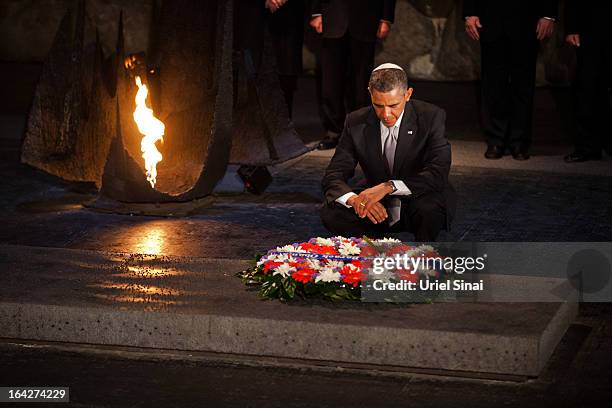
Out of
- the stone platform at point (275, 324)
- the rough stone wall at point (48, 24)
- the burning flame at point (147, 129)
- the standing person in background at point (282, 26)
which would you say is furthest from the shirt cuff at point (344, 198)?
the rough stone wall at point (48, 24)

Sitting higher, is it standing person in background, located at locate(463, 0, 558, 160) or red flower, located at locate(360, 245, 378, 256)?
standing person in background, located at locate(463, 0, 558, 160)

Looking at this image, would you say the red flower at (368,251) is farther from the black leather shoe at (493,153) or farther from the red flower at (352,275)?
the black leather shoe at (493,153)

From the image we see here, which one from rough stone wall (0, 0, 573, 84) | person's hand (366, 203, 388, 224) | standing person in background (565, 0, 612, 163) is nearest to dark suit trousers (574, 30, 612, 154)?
standing person in background (565, 0, 612, 163)

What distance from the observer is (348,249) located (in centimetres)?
687

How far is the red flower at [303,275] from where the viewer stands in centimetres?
654

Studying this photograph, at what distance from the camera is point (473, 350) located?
608 cm

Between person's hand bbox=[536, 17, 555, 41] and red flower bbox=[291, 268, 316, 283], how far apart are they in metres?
5.17

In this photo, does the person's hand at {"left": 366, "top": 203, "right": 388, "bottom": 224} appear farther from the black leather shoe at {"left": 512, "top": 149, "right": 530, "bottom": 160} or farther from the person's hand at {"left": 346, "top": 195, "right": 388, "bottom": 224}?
the black leather shoe at {"left": 512, "top": 149, "right": 530, "bottom": 160}

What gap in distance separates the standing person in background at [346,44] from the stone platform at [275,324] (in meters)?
4.81

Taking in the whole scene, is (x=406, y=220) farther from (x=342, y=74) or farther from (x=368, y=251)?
(x=342, y=74)

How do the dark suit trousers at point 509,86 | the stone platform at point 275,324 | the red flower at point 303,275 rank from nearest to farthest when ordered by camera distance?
1. the stone platform at point 275,324
2. the red flower at point 303,275
3. the dark suit trousers at point 509,86

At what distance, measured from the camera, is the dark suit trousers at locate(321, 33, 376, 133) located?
11578 mm

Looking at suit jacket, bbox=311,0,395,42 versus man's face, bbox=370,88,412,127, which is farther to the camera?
suit jacket, bbox=311,0,395,42

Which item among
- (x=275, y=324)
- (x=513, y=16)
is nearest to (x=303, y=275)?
(x=275, y=324)
